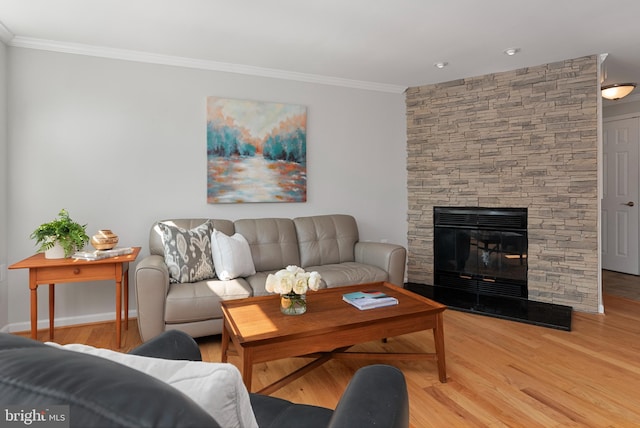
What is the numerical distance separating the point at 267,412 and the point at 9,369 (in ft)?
2.79

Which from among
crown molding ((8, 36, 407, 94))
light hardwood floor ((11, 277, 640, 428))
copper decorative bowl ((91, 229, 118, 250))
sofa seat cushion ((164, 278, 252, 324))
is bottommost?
light hardwood floor ((11, 277, 640, 428))

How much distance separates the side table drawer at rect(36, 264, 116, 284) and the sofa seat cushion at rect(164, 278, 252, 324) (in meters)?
0.47

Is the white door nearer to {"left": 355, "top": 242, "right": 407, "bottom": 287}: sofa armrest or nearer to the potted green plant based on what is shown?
{"left": 355, "top": 242, "right": 407, "bottom": 287}: sofa armrest

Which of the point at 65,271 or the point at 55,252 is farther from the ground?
the point at 55,252

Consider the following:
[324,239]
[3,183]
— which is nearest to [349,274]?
[324,239]

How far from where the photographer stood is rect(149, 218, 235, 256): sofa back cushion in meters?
3.08

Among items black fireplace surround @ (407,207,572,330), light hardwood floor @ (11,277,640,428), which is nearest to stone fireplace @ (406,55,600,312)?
black fireplace surround @ (407,207,572,330)

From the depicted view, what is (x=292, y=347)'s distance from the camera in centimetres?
178

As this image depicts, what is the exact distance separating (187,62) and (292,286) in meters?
2.63

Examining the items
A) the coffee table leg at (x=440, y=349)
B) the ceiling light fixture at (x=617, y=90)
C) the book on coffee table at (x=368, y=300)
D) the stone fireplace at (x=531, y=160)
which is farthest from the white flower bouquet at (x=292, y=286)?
the ceiling light fixture at (x=617, y=90)

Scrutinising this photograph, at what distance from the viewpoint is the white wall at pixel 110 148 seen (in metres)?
3.02

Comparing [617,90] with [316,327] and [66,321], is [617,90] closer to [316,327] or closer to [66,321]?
[316,327]

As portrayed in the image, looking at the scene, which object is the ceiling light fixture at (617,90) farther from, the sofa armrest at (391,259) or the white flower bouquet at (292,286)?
the white flower bouquet at (292,286)

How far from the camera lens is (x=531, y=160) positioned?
370 centimetres
